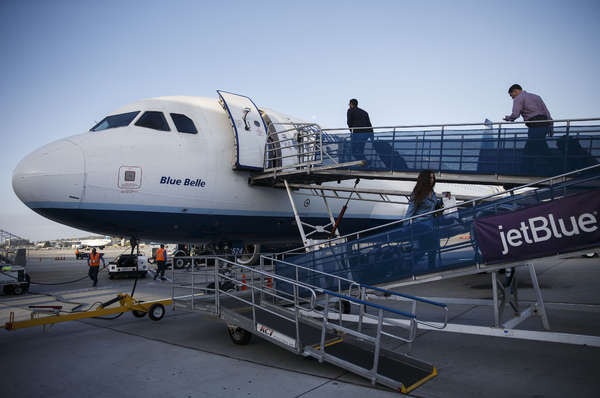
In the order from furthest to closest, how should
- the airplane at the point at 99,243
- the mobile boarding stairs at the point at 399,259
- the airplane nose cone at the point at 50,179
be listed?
the airplane at the point at 99,243, the airplane nose cone at the point at 50,179, the mobile boarding stairs at the point at 399,259

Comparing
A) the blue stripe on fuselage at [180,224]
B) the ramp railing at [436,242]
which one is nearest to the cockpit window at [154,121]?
the blue stripe on fuselage at [180,224]

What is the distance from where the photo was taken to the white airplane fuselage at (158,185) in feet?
24.6

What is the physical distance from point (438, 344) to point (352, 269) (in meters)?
1.74

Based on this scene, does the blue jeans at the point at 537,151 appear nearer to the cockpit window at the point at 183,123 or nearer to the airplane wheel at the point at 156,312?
the cockpit window at the point at 183,123

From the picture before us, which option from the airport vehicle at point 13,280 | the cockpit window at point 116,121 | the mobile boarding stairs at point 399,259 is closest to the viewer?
the mobile boarding stairs at point 399,259

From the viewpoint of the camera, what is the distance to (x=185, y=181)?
883 centimetres

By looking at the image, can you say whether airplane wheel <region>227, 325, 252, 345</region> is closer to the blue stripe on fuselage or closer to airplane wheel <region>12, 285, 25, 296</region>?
the blue stripe on fuselage

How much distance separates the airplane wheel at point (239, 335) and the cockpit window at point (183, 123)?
513 cm

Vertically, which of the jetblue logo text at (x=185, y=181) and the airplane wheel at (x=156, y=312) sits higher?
the jetblue logo text at (x=185, y=181)

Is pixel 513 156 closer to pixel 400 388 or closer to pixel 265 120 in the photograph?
pixel 400 388

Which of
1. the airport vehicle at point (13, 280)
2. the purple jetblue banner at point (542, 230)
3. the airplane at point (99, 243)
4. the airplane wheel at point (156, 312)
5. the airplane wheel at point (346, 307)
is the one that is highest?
the purple jetblue banner at point (542, 230)

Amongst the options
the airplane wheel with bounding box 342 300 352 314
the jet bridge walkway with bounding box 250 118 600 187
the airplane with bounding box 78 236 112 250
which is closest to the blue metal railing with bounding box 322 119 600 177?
the jet bridge walkway with bounding box 250 118 600 187

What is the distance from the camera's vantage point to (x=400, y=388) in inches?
158

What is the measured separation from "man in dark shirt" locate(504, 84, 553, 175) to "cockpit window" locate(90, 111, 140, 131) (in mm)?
7969
